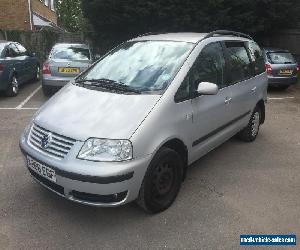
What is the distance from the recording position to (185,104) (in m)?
4.01

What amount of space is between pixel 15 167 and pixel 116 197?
2.22 meters

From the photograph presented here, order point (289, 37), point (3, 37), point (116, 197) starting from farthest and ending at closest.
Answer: point (3, 37) → point (289, 37) → point (116, 197)

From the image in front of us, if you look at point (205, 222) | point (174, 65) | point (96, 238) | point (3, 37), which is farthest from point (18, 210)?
point (3, 37)

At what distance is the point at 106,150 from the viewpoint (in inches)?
132

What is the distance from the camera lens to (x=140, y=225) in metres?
3.68

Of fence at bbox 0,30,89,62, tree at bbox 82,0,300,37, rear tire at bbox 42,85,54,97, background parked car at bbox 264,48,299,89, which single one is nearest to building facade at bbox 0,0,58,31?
fence at bbox 0,30,89,62

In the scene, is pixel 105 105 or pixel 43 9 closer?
pixel 105 105

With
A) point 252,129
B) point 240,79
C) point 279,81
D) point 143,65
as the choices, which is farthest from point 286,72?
point 143,65

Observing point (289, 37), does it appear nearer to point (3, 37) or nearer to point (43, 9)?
point (3, 37)

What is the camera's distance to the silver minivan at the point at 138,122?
3.35 meters

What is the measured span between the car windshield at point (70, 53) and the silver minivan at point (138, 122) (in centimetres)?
564

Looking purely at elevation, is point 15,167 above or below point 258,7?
below

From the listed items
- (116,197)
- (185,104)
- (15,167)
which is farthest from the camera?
(15,167)

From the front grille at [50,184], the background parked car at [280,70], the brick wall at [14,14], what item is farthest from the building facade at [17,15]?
the front grille at [50,184]
